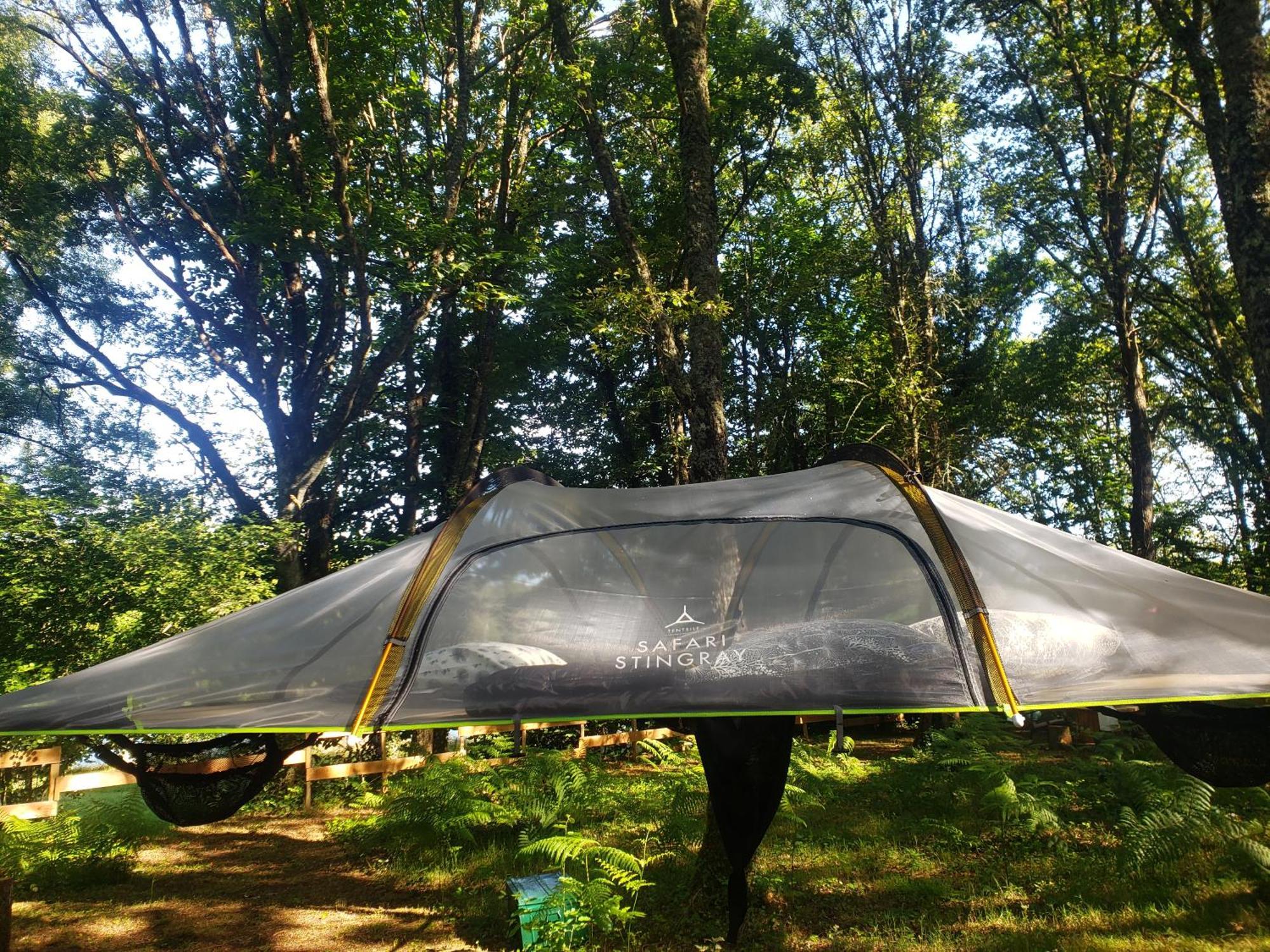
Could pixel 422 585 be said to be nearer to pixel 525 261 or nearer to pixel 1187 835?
pixel 1187 835

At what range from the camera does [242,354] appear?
12609mm

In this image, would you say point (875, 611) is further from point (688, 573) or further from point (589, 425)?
point (589, 425)

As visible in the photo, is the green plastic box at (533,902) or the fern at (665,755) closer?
the green plastic box at (533,902)

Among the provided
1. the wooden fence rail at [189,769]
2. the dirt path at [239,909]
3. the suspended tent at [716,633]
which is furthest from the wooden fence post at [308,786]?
the suspended tent at [716,633]

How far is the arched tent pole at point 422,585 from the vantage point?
262 centimetres

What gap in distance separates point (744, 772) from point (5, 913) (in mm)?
3761

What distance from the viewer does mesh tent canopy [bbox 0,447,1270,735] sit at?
97.4 inches

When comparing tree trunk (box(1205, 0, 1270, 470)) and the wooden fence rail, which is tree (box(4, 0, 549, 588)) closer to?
the wooden fence rail

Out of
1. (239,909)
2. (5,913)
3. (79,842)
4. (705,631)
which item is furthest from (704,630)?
(79,842)

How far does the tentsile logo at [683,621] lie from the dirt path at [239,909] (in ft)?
10.2

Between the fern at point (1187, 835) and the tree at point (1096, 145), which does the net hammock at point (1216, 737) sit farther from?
the tree at point (1096, 145)

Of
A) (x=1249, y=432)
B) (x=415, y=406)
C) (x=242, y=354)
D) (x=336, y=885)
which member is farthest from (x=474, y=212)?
(x=1249, y=432)

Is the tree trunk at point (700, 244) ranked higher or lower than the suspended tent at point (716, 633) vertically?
higher

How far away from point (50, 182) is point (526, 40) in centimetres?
769
